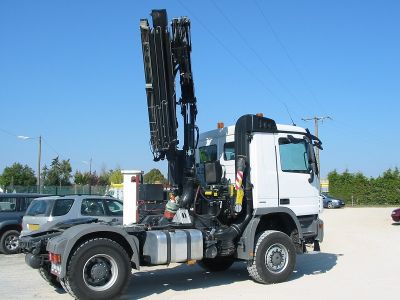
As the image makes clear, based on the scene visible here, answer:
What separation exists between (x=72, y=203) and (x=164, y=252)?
5.90m

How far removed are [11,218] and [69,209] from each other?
280cm

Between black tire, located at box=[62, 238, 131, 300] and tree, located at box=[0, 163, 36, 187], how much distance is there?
62498mm

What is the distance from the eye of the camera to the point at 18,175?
69.9m

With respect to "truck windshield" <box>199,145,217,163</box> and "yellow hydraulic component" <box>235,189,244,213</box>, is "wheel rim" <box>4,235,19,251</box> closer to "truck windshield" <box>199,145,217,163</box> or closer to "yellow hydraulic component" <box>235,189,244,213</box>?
"truck windshield" <box>199,145,217,163</box>

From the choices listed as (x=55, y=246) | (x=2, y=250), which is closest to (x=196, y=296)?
(x=55, y=246)

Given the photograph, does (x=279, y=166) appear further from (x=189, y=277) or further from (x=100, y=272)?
(x=100, y=272)

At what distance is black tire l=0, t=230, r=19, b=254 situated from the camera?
1495 cm

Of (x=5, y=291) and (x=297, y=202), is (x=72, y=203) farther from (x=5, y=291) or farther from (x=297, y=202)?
(x=297, y=202)

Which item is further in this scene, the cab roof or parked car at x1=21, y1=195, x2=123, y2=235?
parked car at x1=21, y1=195, x2=123, y2=235

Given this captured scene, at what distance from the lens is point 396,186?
175 ft

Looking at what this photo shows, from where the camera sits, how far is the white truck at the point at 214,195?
862 centimetres

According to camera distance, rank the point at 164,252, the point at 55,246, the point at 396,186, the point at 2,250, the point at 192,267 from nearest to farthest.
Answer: the point at 55,246 → the point at 164,252 → the point at 192,267 → the point at 2,250 → the point at 396,186

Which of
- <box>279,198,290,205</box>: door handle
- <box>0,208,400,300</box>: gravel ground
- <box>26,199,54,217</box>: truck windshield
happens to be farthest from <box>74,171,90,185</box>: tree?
<box>279,198,290,205</box>: door handle

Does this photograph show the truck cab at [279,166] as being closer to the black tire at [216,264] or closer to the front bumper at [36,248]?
the black tire at [216,264]
